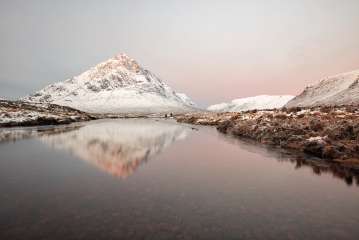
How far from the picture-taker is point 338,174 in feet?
59.7

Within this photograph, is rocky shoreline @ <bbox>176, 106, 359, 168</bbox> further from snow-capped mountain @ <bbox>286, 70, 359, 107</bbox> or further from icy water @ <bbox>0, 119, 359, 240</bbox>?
snow-capped mountain @ <bbox>286, 70, 359, 107</bbox>

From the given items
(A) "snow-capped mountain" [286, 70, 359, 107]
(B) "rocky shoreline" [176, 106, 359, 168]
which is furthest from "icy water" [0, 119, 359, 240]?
(A) "snow-capped mountain" [286, 70, 359, 107]

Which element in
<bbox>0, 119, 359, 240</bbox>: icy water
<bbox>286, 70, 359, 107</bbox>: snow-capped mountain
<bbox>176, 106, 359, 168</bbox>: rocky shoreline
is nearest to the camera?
<bbox>0, 119, 359, 240</bbox>: icy water

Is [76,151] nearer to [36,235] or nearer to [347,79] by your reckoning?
[36,235]

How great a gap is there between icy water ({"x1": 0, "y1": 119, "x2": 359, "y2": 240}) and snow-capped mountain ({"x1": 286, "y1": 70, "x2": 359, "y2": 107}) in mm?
63882

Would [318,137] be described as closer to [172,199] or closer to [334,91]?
[172,199]

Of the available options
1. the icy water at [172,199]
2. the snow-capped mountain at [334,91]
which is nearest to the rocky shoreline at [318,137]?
the icy water at [172,199]

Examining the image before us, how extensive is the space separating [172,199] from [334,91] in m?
97.4

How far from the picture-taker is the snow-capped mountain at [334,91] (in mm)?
77238

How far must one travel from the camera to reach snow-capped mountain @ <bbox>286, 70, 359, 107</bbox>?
77.2 metres

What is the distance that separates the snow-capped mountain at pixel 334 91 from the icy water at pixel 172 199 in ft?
210

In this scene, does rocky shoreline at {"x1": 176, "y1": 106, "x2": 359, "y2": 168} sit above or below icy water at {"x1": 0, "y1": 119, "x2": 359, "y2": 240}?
above

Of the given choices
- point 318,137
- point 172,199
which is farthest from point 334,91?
point 172,199

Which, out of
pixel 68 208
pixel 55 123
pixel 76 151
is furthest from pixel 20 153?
pixel 55 123
